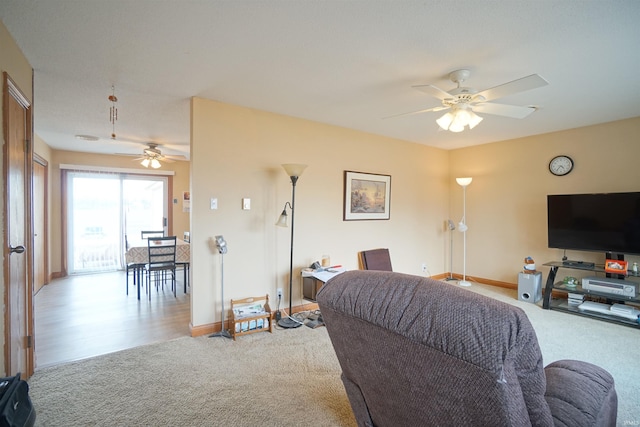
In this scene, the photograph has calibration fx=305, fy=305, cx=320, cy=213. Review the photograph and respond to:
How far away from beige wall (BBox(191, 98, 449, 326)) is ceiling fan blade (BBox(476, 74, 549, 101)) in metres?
2.04

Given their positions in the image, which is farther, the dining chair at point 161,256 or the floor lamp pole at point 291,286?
the dining chair at point 161,256

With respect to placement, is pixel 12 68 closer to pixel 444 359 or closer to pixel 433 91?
pixel 433 91

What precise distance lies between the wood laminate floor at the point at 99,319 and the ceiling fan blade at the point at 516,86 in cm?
350

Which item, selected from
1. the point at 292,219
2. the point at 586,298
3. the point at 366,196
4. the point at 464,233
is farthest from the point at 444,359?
the point at 464,233

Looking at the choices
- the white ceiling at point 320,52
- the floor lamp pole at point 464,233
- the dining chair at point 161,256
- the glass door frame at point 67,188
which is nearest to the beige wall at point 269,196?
the white ceiling at point 320,52

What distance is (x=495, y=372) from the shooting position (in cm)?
73

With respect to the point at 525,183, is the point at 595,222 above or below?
below

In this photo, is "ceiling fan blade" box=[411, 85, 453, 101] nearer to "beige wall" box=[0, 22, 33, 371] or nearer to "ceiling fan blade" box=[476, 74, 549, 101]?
"ceiling fan blade" box=[476, 74, 549, 101]

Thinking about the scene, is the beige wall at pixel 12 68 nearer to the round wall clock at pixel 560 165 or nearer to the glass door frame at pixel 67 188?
the glass door frame at pixel 67 188

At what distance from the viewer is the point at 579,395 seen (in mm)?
1152

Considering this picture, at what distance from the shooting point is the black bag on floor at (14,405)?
4.50 ft

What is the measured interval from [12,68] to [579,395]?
3559 mm

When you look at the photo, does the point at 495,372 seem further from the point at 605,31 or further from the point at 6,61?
the point at 6,61

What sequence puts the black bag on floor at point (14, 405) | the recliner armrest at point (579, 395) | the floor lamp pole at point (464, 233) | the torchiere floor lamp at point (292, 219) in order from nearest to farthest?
the recliner armrest at point (579, 395) → the black bag on floor at point (14, 405) → the torchiere floor lamp at point (292, 219) → the floor lamp pole at point (464, 233)
